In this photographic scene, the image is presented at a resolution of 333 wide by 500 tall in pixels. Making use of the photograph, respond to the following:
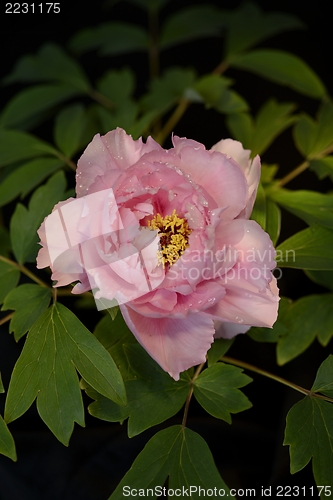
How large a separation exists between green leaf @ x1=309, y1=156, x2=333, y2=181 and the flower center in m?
0.22

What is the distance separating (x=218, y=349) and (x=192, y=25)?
58 centimetres

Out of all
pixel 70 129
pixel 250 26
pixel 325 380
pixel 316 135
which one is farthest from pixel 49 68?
pixel 325 380

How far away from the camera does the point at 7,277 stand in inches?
22.1

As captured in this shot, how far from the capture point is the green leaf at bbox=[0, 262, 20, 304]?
55 cm

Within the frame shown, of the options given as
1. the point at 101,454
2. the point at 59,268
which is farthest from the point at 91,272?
the point at 101,454

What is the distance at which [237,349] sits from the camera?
2.31 feet

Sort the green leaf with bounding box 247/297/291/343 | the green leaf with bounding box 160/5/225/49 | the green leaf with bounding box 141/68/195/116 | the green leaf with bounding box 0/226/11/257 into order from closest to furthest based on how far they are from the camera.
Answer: the green leaf with bounding box 247/297/291/343
the green leaf with bounding box 0/226/11/257
the green leaf with bounding box 141/68/195/116
the green leaf with bounding box 160/5/225/49

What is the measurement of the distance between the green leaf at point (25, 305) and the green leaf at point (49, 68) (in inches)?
16.6

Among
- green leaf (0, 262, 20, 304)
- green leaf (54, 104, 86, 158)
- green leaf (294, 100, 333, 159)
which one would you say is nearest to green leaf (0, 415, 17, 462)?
green leaf (0, 262, 20, 304)

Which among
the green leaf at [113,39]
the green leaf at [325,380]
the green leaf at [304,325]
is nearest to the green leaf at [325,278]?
the green leaf at [304,325]

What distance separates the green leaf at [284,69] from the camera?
81 centimetres

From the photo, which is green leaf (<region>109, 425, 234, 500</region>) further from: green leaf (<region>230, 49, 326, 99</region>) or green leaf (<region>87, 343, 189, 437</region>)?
green leaf (<region>230, 49, 326, 99</region>)

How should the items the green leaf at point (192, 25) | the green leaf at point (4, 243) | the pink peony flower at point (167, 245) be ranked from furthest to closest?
1. the green leaf at point (192, 25)
2. the green leaf at point (4, 243)
3. the pink peony flower at point (167, 245)

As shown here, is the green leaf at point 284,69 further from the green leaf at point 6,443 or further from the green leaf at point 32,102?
the green leaf at point 6,443
